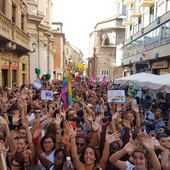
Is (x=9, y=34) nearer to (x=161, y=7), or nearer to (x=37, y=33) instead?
(x=37, y=33)

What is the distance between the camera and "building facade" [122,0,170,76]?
1947 cm

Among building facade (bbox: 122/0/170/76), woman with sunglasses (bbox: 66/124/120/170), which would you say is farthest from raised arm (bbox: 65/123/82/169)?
building facade (bbox: 122/0/170/76)

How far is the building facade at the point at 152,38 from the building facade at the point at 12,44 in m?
10.0

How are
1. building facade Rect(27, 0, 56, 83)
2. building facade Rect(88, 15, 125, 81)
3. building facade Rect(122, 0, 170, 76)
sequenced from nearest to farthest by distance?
building facade Rect(122, 0, 170, 76)
building facade Rect(27, 0, 56, 83)
building facade Rect(88, 15, 125, 81)

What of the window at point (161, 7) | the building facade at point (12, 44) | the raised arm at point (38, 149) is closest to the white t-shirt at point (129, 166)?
the raised arm at point (38, 149)

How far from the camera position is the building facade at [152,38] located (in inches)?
766

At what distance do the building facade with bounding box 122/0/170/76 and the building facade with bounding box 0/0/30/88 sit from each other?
32.9 ft

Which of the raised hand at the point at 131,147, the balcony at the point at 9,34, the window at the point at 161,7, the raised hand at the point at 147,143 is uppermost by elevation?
the window at the point at 161,7

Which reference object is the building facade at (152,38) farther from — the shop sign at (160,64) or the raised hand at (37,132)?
the raised hand at (37,132)

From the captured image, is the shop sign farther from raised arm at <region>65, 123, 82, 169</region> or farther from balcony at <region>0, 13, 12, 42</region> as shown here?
raised arm at <region>65, 123, 82, 169</region>

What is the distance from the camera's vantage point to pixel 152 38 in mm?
23016

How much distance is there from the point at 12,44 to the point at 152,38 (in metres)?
13.3

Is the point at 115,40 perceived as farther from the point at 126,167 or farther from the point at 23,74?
the point at 126,167

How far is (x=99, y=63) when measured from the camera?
53.0 meters
